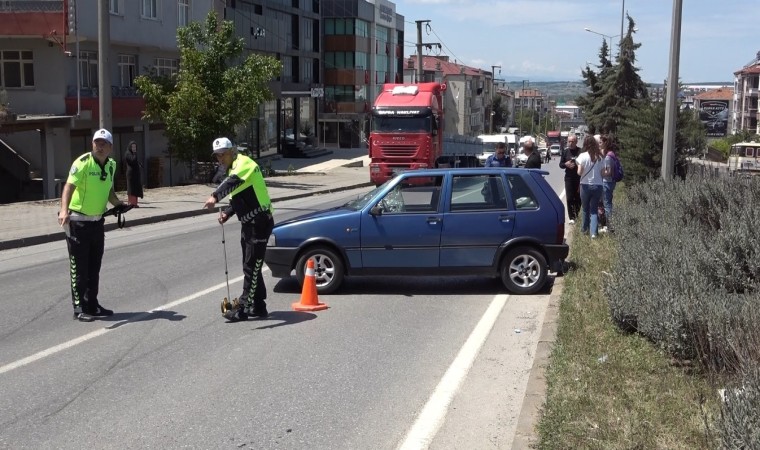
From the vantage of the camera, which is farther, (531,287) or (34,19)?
(34,19)

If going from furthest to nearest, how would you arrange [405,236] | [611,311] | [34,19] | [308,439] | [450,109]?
[450,109] → [34,19] → [405,236] → [611,311] → [308,439]

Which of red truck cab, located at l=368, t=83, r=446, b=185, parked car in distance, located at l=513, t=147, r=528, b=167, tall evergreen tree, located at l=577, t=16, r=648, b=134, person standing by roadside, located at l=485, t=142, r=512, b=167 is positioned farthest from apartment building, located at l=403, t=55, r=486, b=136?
person standing by roadside, located at l=485, t=142, r=512, b=167

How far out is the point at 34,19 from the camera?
28922 millimetres

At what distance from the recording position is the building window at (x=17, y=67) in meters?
30.5

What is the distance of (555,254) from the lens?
10766 mm

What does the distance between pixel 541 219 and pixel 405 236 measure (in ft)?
5.48

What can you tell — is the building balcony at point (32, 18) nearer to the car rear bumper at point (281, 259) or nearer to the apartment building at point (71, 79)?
the apartment building at point (71, 79)

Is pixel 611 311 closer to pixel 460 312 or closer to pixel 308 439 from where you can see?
pixel 460 312

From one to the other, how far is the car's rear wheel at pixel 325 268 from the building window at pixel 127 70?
85.6ft

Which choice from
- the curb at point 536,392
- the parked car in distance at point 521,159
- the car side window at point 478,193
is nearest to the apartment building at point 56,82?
the parked car in distance at point 521,159

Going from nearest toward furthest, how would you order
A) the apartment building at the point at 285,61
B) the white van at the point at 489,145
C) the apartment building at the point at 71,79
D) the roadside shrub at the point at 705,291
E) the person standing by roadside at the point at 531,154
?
the roadside shrub at the point at 705,291
the person standing by roadside at the point at 531,154
the apartment building at the point at 71,79
the white van at the point at 489,145
the apartment building at the point at 285,61

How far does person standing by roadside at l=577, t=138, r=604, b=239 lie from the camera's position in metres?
14.1

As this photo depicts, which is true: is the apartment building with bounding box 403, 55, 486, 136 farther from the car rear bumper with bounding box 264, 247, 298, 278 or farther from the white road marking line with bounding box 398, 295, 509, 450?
the white road marking line with bounding box 398, 295, 509, 450

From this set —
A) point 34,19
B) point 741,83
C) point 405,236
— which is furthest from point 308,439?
point 741,83
